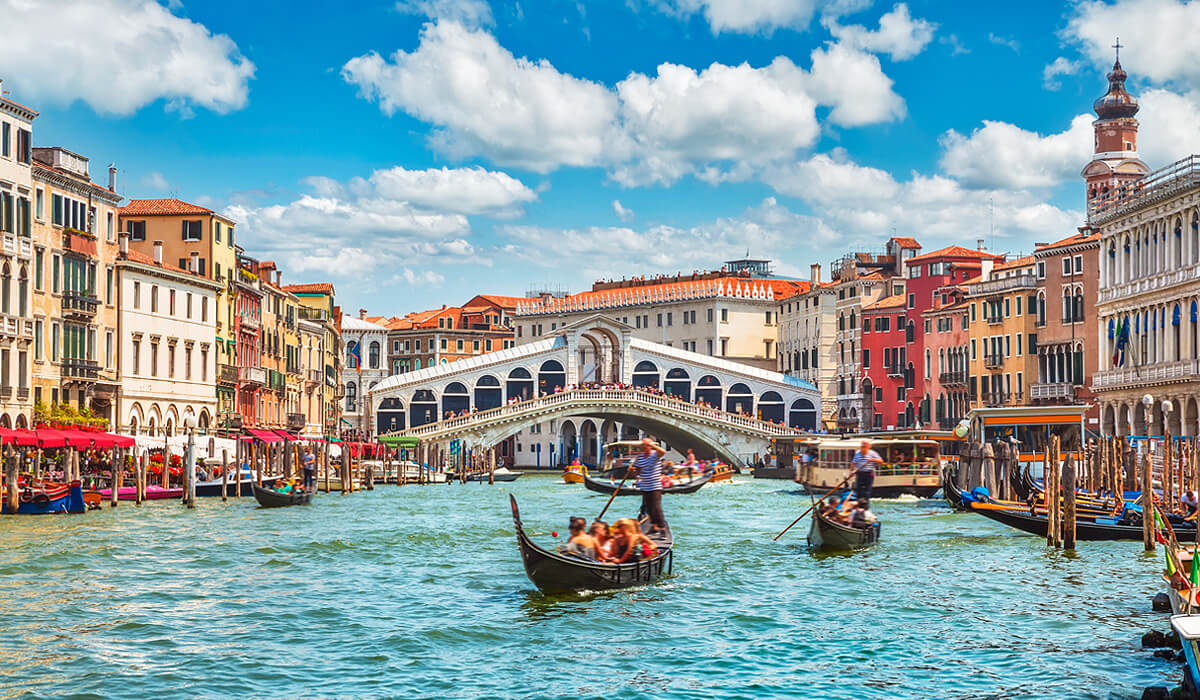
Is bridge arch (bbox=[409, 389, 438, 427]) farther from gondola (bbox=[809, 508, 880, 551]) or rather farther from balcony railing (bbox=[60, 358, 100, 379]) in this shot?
gondola (bbox=[809, 508, 880, 551])

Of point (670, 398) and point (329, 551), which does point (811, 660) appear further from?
point (670, 398)

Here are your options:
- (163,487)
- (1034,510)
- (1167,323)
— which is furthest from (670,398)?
(1034,510)

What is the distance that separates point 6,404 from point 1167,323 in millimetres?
23097

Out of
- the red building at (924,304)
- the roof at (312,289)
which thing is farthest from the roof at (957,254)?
the roof at (312,289)

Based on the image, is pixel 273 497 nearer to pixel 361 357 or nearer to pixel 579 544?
pixel 579 544

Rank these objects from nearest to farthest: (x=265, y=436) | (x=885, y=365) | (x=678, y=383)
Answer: (x=265, y=436), (x=885, y=365), (x=678, y=383)

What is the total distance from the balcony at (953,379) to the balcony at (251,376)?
832 inches

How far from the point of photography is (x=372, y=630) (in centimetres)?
1413

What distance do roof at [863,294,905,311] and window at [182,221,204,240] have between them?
25.8m

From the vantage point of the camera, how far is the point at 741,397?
193ft

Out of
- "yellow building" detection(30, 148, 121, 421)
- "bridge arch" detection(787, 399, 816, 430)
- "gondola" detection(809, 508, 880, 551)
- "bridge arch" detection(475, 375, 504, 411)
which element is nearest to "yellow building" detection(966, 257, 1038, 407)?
"bridge arch" detection(787, 399, 816, 430)

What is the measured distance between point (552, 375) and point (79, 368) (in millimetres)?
27014

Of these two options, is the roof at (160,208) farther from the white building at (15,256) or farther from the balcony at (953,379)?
the balcony at (953,379)

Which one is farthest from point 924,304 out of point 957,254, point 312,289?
point 312,289
